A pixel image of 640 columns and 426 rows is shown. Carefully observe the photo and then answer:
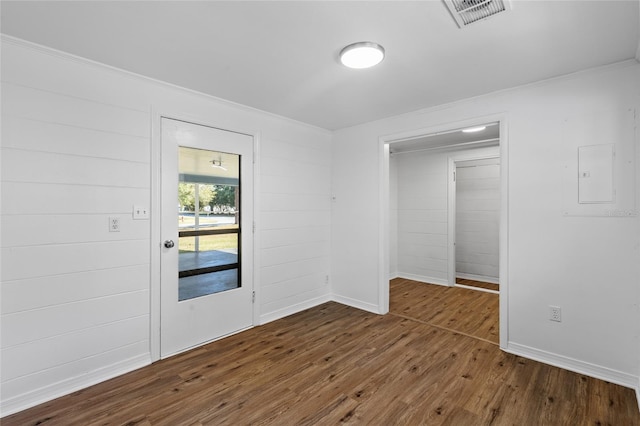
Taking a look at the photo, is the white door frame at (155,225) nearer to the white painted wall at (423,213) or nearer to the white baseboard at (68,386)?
the white baseboard at (68,386)

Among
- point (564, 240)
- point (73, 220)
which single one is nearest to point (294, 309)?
point (73, 220)

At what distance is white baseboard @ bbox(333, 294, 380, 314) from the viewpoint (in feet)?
12.9

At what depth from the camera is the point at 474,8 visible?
174 cm

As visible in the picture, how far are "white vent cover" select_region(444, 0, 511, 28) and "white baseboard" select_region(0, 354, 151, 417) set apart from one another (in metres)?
3.45

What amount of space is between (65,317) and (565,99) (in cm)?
438

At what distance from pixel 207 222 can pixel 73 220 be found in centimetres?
108

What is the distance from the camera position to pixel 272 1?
1678 mm

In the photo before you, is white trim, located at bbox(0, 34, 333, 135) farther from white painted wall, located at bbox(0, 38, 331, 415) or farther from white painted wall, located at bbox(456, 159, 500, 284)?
white painted wall, located at bbox(456, 159, 500, 284)

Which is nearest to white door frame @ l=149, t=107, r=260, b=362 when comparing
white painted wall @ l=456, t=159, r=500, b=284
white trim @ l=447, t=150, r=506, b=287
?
white trim @ l=447, t=150, r=506, b=287

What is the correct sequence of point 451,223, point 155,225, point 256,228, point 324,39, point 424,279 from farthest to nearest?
point 424,279 → point 451,223 → point 256,228 → point 155,225 → point 324,39

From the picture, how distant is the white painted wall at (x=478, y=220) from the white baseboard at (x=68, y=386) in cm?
538

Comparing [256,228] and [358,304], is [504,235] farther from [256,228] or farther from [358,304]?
[256,228]

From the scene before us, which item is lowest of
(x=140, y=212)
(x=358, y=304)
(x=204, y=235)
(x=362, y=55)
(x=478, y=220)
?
(x=358, y=304)

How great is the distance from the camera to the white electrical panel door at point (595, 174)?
2.40m
